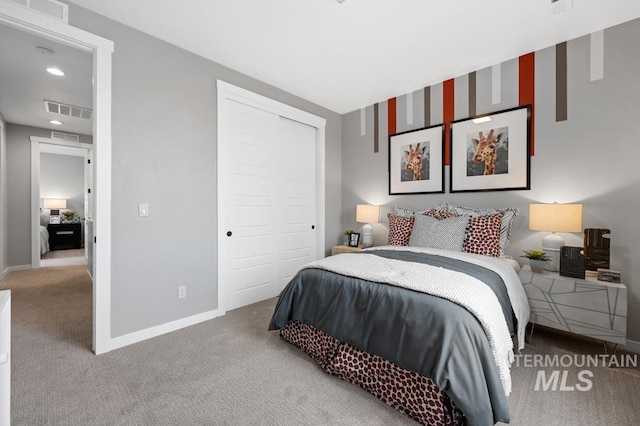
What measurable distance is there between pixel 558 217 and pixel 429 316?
1694 millimetres

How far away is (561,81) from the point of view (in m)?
2.57

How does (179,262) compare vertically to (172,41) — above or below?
below

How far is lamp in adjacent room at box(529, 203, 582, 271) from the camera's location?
225cm

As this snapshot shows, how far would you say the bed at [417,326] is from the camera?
1333 mm

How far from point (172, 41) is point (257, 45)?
0.76 meters

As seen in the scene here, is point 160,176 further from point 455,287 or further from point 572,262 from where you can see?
point 572,262

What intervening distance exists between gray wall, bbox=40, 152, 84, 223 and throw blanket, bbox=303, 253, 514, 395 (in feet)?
28.8

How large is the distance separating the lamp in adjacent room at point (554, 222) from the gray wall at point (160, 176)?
3004 mm

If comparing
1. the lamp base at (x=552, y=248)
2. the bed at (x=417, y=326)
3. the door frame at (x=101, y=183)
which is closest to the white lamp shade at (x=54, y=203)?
the door frame at (x=101, y=183)

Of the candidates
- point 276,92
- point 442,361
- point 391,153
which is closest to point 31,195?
point 276,92

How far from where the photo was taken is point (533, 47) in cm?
262

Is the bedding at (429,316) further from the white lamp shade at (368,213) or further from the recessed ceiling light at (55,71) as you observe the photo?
the recessed ceiling light at (55,71)

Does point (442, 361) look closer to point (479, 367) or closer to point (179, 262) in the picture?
point (479, 367)

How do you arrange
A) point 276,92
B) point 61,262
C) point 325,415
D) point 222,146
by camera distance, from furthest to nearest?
point 61,262
point 276,92
point 222,146
point 325,415
